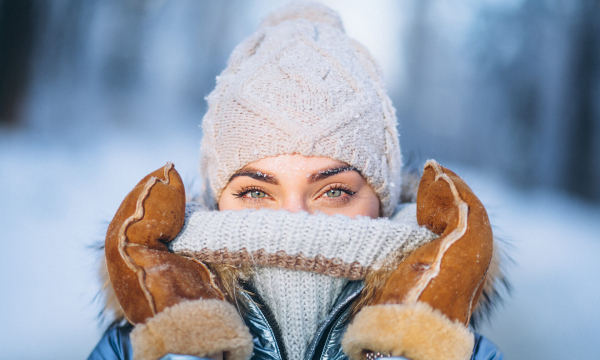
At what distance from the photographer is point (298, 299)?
2.98 feet

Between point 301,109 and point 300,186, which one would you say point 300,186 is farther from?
point 301,109

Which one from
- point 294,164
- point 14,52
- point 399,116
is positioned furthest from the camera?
point 399,116

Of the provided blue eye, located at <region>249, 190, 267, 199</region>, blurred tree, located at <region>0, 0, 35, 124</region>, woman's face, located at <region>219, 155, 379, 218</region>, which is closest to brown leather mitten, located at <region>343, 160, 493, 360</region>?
woman's face, located at <region>219, 155, 379, 218</region>

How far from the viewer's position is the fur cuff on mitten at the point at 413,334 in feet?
2.15

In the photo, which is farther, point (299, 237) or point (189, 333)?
point (299, 237)

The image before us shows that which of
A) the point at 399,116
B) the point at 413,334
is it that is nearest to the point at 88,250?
the point at 413,334

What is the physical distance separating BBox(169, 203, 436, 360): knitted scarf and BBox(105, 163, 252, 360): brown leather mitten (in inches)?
2.0

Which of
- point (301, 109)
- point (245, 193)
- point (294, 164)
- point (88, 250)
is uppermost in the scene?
point (301, 109)

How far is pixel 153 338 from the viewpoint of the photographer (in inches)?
26.0

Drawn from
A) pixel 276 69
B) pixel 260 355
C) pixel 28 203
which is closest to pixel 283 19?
pixel 276 69

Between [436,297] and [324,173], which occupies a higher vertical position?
[324,173]

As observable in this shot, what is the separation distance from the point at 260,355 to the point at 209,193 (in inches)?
20.9

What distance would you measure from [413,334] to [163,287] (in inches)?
17.9

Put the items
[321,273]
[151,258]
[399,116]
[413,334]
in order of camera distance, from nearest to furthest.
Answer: [413,334], [151,258], [321,273], [399,116]
